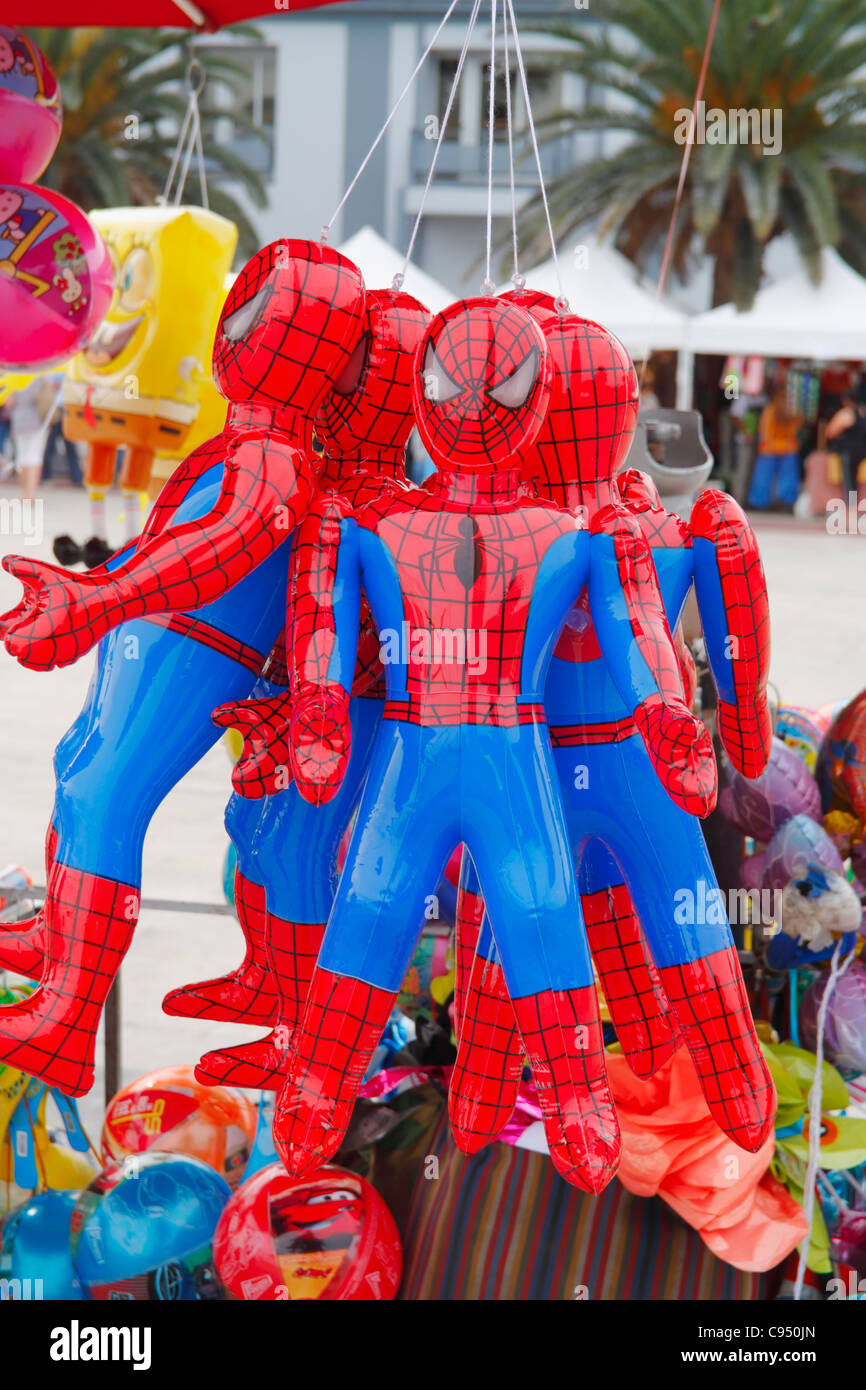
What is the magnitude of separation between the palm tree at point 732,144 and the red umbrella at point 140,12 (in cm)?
833

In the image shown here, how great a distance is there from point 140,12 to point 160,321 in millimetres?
607

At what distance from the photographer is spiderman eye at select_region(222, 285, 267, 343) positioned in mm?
1670

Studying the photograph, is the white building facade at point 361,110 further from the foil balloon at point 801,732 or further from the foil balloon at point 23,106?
the foil balloon at point 23,106

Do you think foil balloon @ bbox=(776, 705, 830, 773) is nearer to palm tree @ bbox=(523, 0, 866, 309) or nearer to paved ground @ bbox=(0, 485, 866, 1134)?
paved ground @ bbox=(0, 485, 866, 1134)

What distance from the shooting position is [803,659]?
7895 millimetres

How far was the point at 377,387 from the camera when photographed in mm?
1771

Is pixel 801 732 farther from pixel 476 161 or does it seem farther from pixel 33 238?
pixel 476 161

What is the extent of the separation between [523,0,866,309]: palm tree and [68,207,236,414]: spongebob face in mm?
8271

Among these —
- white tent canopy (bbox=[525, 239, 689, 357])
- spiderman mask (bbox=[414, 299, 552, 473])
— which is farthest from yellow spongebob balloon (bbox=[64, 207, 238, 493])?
white tent canopy (bbox=[525, 239, 689, 357])

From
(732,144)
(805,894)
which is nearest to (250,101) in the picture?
(732,144)

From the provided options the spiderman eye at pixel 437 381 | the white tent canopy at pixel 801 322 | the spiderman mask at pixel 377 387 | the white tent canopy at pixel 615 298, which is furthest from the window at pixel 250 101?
the spiderman eye at pixel 437 381

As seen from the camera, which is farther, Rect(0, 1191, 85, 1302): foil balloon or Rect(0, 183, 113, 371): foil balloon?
Rect(0, 183, 113, 371): foil balloon
